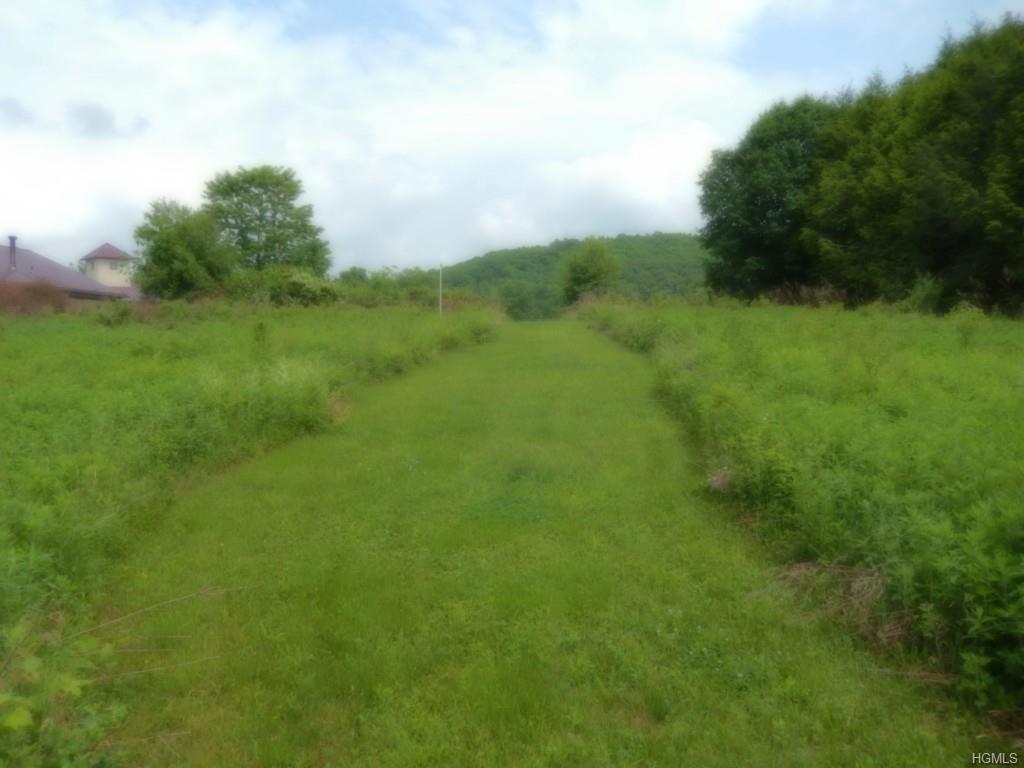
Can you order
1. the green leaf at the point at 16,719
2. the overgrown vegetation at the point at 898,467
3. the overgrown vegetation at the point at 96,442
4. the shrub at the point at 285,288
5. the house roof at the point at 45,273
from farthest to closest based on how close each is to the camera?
the house roof at the point at 45,273 < the shrub at the point at 285,288 < the overgrown vegetation at the point at 898,467 < the overgrown vegetation at the point at 96,442 < the green leaf at the point at 16,719

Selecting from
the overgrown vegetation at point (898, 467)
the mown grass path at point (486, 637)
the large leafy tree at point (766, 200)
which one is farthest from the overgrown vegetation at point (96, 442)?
the large leafy tree at point (766, 200)

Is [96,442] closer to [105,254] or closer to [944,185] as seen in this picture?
[944,185]

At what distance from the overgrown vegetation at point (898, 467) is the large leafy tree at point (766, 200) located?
22342 millimetres

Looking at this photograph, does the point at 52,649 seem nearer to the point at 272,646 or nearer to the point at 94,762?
the point at 94,762

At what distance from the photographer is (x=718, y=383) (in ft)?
35.1

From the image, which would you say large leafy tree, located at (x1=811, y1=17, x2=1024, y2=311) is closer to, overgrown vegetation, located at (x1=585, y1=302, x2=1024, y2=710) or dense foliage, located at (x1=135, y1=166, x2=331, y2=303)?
overgrown vegetation, located at (x1=585, y1=302, x2=1024, y2=710)

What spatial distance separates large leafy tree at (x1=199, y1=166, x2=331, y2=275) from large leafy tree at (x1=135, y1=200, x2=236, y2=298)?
33.7 feet

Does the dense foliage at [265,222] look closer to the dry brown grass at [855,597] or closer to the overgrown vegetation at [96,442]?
the overgrown vegetation at [96,442]

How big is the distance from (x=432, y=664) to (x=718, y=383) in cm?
708

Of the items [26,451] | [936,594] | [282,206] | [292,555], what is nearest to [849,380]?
[936,594]

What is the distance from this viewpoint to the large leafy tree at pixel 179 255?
4141cm

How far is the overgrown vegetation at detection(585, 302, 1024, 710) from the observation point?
4125mm

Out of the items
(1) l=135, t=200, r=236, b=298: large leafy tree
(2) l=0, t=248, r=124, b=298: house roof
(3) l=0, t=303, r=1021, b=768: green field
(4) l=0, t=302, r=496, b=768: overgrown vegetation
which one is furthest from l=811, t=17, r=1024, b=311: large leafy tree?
(2) l=0, t=248, r=124, b=298: house roof

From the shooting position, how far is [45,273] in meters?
47.4
